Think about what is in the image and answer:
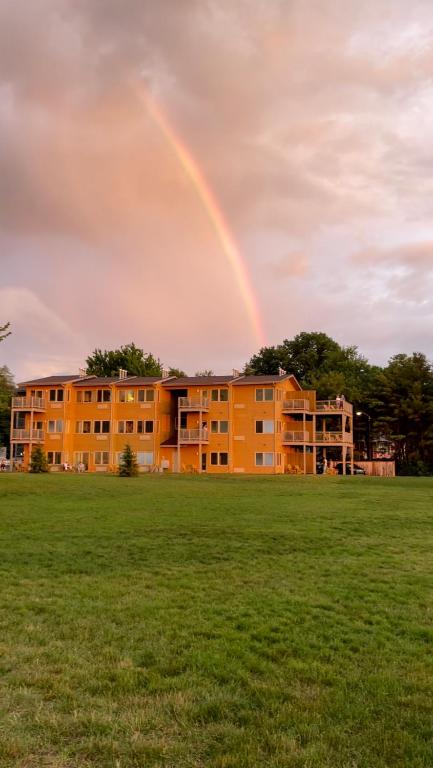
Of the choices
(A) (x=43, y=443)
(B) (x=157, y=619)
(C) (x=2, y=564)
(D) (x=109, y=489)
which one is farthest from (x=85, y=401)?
(B) (x=157, y=619)

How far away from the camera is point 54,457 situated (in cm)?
5291

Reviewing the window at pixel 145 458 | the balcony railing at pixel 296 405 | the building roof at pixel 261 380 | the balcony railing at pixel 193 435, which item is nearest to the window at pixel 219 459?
the balcony railing at pixel 193 435

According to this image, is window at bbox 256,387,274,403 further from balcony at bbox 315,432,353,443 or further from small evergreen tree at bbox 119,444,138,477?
small evergreen tree at bbox 119,444,138,477

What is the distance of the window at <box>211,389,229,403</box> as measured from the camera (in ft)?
167

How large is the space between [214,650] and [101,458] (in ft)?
158

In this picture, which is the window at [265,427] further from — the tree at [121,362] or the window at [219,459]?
the tree at [121,362]

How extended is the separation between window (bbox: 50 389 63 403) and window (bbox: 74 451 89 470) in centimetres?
512

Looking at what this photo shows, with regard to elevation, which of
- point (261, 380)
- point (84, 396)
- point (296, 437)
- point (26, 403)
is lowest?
point (296, 437)

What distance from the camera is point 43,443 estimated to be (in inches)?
2094

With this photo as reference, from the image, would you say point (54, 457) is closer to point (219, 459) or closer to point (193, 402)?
point (193, 402)

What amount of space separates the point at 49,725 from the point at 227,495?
20875 mm

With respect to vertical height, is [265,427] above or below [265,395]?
below

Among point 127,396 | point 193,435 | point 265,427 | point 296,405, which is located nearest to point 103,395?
point 127,396

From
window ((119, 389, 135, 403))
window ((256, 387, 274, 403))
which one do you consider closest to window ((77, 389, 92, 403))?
window ((119, 389, 135, 403))
